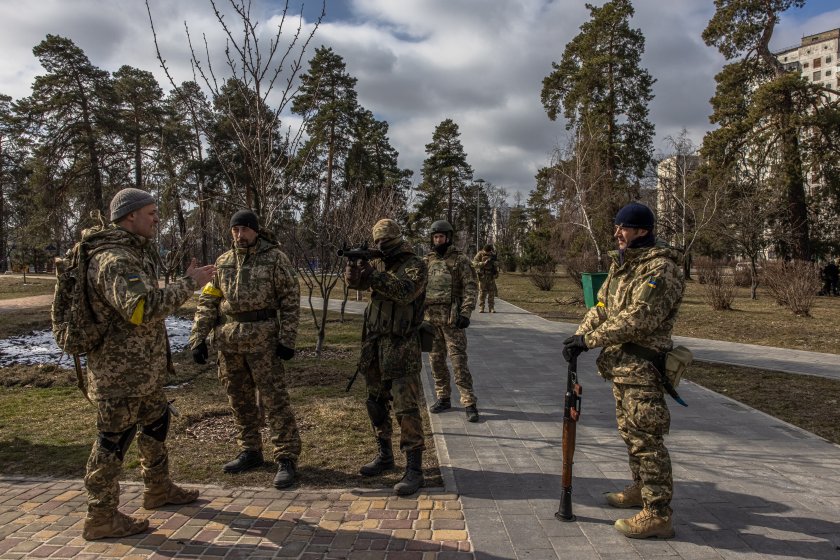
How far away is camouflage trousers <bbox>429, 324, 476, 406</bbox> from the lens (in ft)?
19.4

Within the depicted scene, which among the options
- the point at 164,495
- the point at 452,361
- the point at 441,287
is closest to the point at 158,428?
the point at 164,495

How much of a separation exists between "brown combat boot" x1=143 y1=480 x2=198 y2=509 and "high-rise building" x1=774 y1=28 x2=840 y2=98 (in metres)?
115

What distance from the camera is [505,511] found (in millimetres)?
3666

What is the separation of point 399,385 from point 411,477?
0.67 meters

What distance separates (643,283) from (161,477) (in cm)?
342

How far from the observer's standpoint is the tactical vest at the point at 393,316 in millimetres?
4238

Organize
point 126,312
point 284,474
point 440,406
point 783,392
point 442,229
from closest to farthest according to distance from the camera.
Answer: point 126,312 → point 284,474 → point 442,229 → point 440,406 → point 783,392

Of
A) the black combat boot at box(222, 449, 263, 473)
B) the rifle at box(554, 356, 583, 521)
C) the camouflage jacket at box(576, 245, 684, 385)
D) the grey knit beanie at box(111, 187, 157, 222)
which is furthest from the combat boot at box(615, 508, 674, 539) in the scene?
the grey knit beanie at box(111, 187, 157, 222)

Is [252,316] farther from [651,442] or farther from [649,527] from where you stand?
[649,527]

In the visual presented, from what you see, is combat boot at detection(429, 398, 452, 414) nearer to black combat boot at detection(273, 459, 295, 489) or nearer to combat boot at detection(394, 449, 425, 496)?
combat boot at detection(394, 449, 425, 496)

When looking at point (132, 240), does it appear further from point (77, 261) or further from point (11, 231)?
point (11, 231)

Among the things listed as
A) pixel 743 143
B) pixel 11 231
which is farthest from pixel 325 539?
pixel 11 231

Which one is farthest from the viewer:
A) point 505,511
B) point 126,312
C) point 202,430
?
point 202,430

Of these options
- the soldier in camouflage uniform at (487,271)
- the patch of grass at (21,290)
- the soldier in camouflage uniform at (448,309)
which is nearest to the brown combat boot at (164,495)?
the soldier in camouflage uniform at (448,309)
